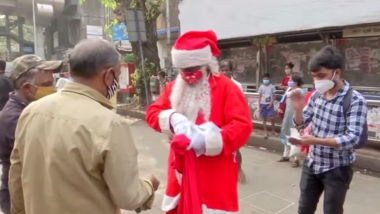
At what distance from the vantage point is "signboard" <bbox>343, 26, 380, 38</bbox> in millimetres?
5914

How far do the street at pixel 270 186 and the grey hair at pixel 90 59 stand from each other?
2809 millimetres

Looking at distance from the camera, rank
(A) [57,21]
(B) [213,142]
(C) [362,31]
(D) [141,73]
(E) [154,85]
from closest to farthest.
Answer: (B) [213,142] < (C) [362,31] < (E) [154,85] < (D) [141,73] < (A) [57,21]

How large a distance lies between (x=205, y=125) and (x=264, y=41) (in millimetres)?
6031

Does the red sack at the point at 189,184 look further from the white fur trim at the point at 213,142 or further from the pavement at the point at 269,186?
the pavement at the point at 269,186

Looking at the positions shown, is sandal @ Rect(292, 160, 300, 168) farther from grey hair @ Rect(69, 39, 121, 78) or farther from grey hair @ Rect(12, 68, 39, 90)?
grey hair @ Rect(69, 39, 121, 78)

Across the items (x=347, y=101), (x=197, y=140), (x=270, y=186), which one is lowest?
(x=270, y=186)

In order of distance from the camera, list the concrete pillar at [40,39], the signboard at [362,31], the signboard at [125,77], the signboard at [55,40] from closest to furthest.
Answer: the signboard at [362,31], the signboard at [125,77], the concrete pillar at [40,39], the signboard at [55,40]

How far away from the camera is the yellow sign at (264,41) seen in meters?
7.82

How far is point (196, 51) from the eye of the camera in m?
2.45

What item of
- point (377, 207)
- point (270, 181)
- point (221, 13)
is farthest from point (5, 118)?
point (221, 13)

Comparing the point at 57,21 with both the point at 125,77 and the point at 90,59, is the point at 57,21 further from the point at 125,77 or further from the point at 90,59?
the point at 90,59

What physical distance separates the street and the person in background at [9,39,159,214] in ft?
8.63

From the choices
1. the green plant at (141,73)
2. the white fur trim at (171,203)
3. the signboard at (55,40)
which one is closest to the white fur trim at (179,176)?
the white fur trim at (171,203)

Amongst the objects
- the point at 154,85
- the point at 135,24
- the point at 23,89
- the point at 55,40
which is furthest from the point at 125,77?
the point at 55,40
